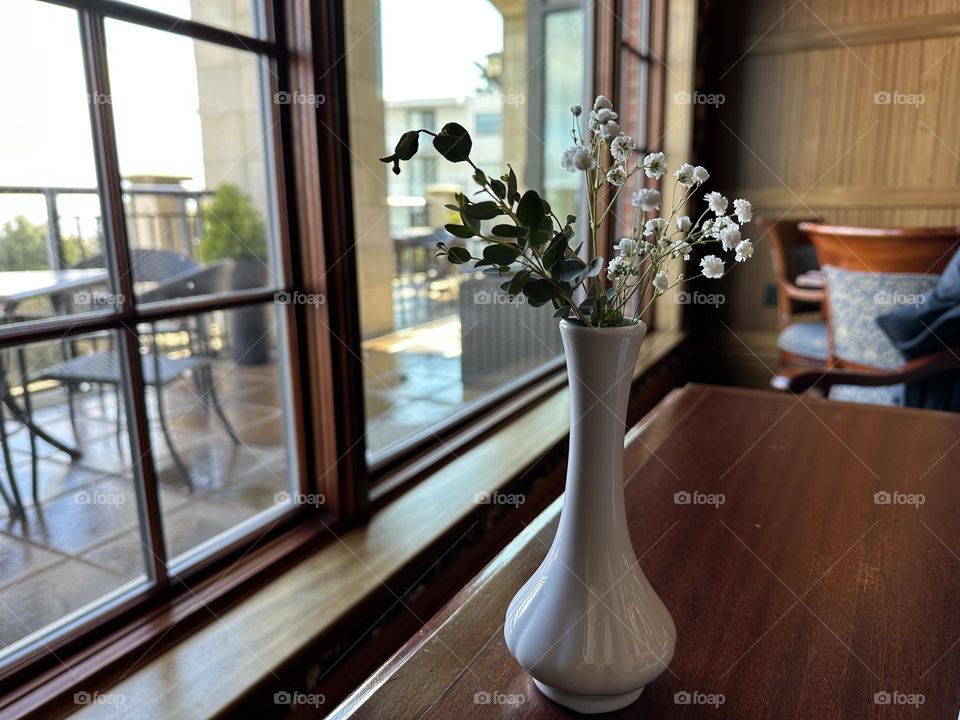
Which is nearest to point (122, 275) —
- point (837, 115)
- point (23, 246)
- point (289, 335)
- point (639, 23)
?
point (23, 246)

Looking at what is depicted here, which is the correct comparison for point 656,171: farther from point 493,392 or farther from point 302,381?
point 493,392

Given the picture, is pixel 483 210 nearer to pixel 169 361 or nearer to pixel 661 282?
pixel 661 282

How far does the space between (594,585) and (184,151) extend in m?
1.27

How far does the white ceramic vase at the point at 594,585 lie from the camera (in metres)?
0.60

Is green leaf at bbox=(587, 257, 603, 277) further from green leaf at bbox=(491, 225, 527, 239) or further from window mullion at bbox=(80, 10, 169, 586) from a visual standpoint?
window mullion at bbox=(80, 10, 169, 586)

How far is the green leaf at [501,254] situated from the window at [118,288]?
0.74 metres

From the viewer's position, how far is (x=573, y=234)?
1.90 ft

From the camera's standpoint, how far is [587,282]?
2.17 feet

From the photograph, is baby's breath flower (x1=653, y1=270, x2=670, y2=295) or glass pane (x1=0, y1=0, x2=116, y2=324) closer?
baby's breath flower (x1=653, y1=270, x2=670, y2=295)

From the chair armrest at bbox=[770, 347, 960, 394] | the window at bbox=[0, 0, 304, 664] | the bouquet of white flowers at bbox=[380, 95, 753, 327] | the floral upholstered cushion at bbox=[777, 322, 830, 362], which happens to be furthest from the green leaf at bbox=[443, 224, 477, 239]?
the floral upholstered cushion at bbox=[777, 322, 830, 362]

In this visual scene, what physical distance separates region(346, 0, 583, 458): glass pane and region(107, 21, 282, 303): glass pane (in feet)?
1.10

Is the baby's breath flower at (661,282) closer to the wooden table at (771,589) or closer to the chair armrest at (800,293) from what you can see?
the wooden table at (771,589)

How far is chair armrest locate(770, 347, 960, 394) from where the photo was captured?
→ 1730 mm

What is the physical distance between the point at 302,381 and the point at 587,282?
89 centimetres
